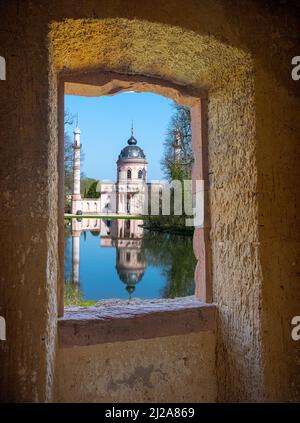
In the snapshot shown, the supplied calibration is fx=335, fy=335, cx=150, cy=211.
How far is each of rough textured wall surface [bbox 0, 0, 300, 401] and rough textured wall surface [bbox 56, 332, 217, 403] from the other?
11cm

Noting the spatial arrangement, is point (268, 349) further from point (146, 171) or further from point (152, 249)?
point (146, 171)

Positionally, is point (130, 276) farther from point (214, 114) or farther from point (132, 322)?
point (214, 114)

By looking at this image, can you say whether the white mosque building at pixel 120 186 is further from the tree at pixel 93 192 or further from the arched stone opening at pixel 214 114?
the arched stone opening at pixel 214 114

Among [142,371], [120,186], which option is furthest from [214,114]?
[120,186]

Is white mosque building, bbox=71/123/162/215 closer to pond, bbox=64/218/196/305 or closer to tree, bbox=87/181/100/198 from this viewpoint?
tree, bbox=87/181/100/198

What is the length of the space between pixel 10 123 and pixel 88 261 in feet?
21.8

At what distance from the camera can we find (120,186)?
22.6 meters

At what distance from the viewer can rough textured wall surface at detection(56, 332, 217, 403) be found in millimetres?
1673

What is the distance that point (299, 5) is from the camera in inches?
66.2

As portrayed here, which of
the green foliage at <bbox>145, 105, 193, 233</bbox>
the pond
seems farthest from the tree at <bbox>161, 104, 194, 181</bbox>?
the pond

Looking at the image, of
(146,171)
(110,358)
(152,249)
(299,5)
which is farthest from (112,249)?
(146,171)

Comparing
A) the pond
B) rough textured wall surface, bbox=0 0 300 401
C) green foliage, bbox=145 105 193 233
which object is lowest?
the pond

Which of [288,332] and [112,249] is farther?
[112,249]

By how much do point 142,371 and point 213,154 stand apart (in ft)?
4.20
